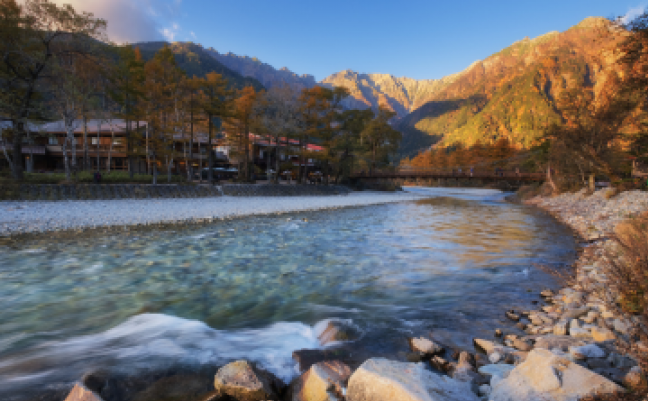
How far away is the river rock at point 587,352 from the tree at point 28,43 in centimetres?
2644

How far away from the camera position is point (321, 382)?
280 cm

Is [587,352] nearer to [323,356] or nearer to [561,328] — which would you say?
[561,328]

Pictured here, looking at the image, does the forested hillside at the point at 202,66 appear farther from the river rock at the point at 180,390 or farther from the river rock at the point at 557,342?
the river rock at the point at 557,342

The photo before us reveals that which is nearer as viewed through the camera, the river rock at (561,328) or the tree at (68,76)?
the river rock at (561,328)

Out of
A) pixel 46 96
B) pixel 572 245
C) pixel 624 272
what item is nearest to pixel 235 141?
pixel 46 96

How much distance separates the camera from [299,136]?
35938 millimetres

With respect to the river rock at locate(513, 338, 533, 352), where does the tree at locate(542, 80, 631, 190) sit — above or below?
above

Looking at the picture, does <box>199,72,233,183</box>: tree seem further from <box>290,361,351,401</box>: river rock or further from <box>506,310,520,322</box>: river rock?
<box>290,361,351,401</box>: river rock

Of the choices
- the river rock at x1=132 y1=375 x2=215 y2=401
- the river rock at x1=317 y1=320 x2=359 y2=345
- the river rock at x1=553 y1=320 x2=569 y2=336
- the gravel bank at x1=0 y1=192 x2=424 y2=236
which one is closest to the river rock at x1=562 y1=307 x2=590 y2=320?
the river rock at x1=553 y1=320 x2=569 y2=336

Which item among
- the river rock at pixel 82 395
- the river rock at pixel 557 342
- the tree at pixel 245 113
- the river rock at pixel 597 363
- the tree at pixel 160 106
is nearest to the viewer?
the river rock at pixel 82 395

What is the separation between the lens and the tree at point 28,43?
1861 cm

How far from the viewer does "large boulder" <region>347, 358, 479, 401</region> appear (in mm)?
2363

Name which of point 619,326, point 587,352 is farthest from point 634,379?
point 619,326

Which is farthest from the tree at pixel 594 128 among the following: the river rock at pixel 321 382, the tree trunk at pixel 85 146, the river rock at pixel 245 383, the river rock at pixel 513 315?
the tree trunk at pixel 85 146
